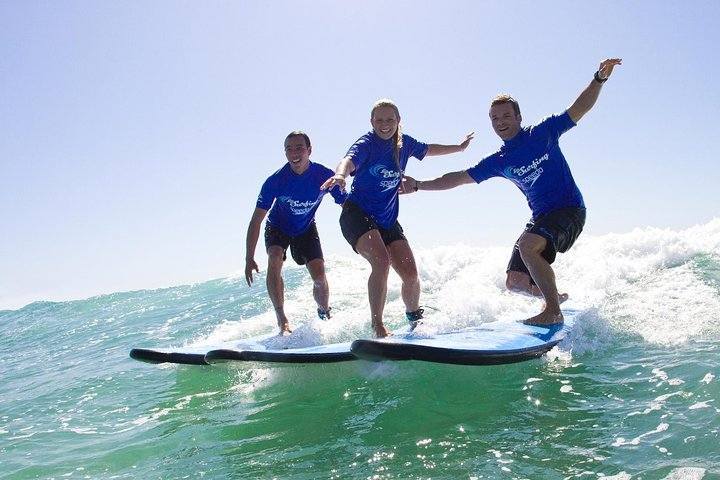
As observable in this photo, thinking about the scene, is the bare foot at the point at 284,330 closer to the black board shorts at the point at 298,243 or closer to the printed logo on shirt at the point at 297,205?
the black board shorts at the point at 298,243

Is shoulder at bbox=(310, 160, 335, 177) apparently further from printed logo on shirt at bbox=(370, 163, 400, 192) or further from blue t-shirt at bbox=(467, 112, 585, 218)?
blue t-shirt at bbox=(467, 112, 585, 218)

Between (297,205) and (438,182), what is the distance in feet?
5.36

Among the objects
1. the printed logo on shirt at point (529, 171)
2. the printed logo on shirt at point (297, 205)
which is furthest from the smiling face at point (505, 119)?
the printed logo on shirt at point (297, 205)

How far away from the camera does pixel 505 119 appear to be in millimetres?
4918

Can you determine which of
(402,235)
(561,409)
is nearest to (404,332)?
(402,235)

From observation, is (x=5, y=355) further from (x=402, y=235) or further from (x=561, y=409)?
(x=561, y=409)

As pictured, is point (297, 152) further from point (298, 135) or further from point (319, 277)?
point (319, 277)

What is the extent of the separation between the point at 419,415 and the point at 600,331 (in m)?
2.24

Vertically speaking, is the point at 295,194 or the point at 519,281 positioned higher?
the point at 295,194

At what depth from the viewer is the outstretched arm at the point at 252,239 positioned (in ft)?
19.3

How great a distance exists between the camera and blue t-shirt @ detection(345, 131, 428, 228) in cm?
515

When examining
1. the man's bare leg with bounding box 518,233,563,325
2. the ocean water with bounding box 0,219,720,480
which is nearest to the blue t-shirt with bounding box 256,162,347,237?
the ocean water with bounding box 0,219,720,480

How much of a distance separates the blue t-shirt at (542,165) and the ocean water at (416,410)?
108cm

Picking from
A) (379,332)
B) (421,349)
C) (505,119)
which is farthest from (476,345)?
(505,119)
